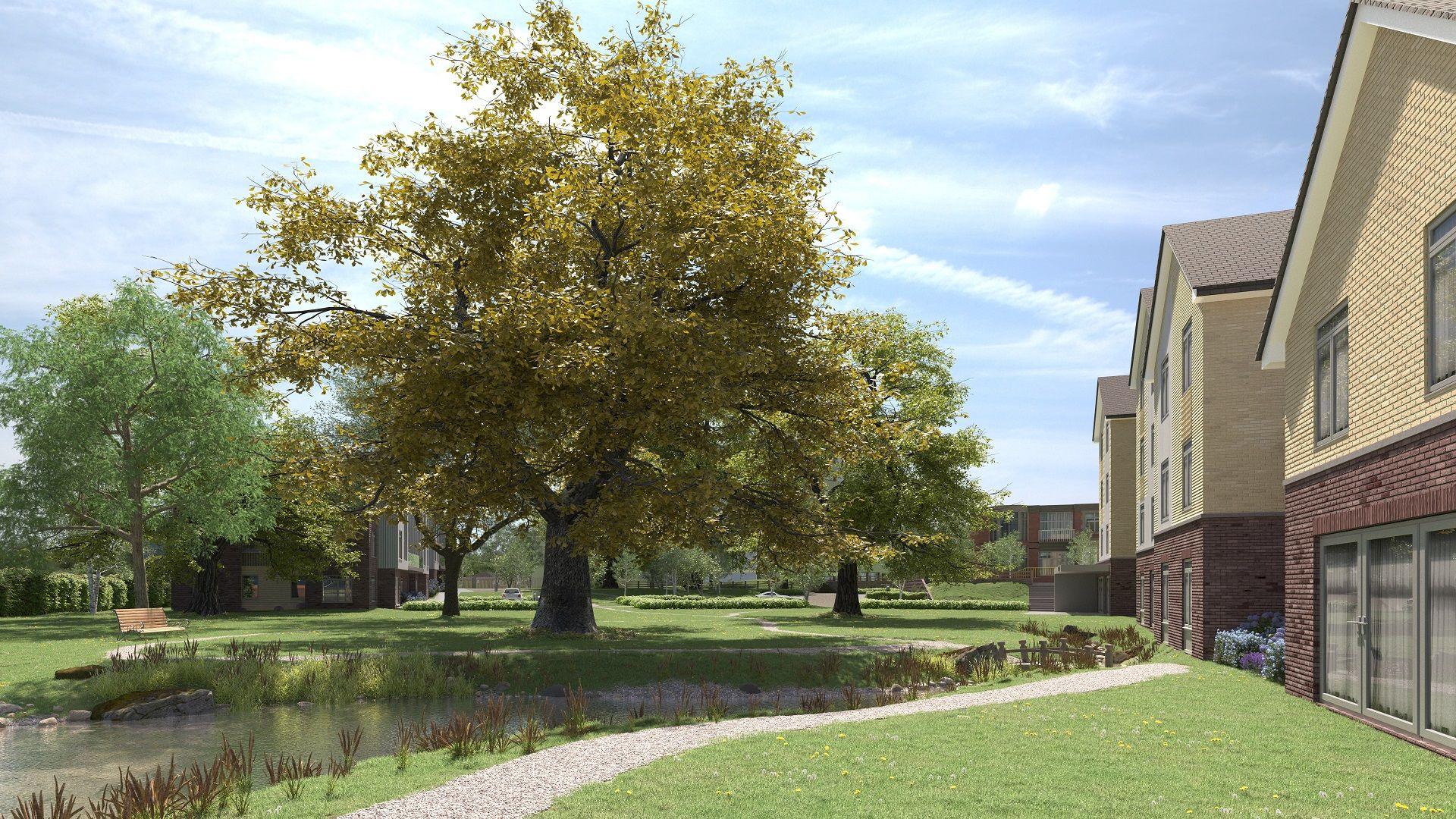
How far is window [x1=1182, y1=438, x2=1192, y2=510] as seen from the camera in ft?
85.4

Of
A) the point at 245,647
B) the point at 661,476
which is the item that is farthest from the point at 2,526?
the point at 661,476

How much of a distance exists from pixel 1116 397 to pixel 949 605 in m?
17.5

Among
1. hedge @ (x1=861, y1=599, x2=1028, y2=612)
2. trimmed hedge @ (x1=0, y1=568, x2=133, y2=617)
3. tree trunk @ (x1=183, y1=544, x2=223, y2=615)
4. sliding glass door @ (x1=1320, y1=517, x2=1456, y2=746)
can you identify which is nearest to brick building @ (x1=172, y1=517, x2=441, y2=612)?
tree trunk @ (x1=183, y1=544, x2=223, y2=615)

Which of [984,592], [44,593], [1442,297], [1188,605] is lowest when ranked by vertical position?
[984,592]

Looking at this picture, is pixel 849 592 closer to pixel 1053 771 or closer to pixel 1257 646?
pixel 1257 646

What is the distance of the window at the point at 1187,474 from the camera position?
85.4 ft

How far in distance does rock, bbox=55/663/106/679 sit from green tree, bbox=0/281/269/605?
1693cm

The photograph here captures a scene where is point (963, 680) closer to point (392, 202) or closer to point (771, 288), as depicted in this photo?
point (771, 288)

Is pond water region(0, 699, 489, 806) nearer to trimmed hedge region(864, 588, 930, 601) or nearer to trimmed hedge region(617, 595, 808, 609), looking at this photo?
trimmed hedge region(617, 595, 808, 609)

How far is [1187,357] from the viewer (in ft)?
88.8

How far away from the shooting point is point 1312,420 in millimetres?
A: 16266

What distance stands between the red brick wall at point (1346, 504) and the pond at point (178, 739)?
1307 cm

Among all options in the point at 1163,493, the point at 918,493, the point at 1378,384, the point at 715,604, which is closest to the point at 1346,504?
the point at 1378,384

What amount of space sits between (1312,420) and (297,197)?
73.8 feet
